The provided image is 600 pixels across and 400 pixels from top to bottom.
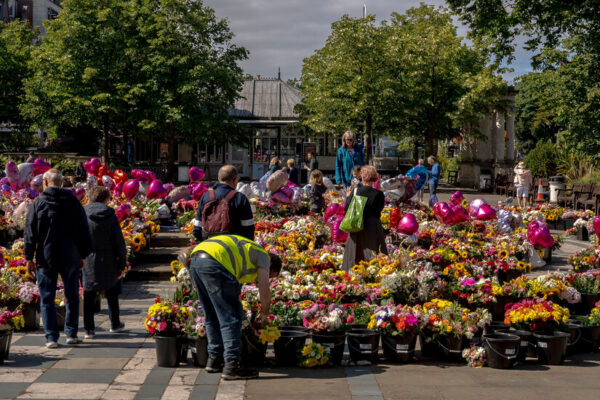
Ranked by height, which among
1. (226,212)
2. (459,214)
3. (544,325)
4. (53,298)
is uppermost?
(226,212)

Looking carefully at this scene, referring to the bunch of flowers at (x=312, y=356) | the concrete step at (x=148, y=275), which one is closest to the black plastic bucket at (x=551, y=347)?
the bunch of flowers at (x=312, y=356)

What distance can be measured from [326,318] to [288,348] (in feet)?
1.46

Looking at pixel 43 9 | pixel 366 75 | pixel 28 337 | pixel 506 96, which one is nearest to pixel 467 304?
pixel 28 337

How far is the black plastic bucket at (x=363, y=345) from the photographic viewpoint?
7133 millimetres

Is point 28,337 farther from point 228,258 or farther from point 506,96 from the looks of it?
point 506,96

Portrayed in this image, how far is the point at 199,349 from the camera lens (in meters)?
6.92

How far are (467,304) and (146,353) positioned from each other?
3.67m

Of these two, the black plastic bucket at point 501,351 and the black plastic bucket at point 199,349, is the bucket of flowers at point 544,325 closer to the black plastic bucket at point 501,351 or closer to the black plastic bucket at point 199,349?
the black plastic bucket at point 501,351

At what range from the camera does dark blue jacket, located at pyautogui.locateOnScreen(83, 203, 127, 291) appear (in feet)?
26.5

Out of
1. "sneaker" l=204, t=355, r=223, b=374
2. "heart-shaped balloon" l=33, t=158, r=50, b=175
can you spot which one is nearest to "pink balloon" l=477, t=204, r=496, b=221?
"sneaker" l=204, t=355, r=223, b=374

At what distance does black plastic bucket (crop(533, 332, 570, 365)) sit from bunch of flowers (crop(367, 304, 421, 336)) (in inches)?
45.5

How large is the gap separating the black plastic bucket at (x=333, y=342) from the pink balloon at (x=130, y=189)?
28.2 ft

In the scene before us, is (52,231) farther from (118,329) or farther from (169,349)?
(169,349)

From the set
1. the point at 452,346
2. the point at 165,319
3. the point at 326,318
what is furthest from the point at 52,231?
the point at 452,346
